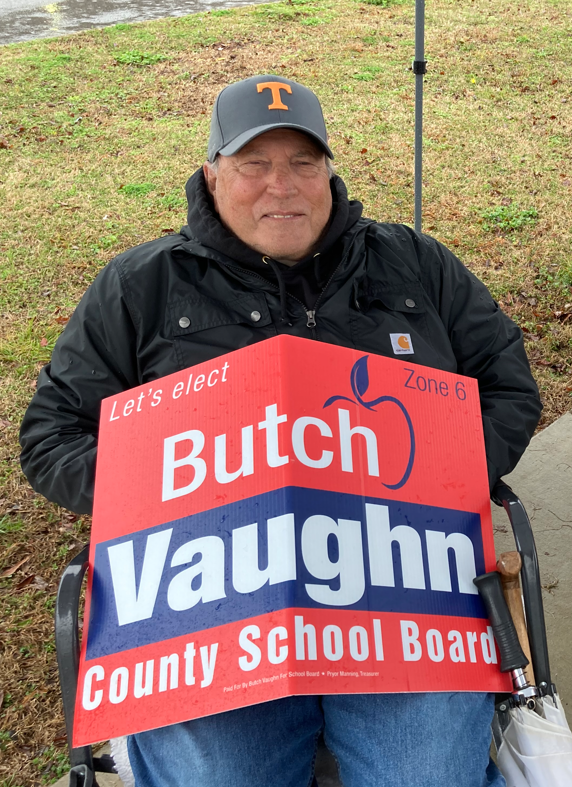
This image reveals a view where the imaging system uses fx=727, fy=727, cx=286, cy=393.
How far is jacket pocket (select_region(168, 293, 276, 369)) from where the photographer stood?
200cm

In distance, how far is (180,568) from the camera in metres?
1.44

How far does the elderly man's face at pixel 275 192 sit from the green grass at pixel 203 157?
150 centimetres

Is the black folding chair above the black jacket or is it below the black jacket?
below

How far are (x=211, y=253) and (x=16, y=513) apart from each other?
5.13 ft

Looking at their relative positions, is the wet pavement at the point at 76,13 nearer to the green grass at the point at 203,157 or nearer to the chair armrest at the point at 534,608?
the green grass at the point at 203,157

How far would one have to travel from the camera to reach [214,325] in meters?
2.01

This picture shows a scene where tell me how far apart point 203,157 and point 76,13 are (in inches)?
221

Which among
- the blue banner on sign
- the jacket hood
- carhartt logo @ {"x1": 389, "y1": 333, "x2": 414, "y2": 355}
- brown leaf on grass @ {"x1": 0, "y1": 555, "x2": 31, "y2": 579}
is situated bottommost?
the blue banner on sign

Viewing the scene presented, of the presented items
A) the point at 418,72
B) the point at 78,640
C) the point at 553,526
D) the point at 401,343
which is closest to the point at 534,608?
the point at 401,343

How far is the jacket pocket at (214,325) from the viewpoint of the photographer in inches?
78.7

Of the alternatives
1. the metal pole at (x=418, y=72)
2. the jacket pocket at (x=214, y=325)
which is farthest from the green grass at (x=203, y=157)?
the jacket pocket at (x=214, y=325)

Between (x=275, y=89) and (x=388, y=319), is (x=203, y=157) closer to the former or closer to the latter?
(x=275, y=89)

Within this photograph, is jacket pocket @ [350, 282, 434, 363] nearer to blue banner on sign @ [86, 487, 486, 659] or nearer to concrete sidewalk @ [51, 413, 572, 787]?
blue banner on sign @ [86, 487, 486, 659]

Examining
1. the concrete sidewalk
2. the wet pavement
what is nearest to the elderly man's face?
the concrete sidewalk
